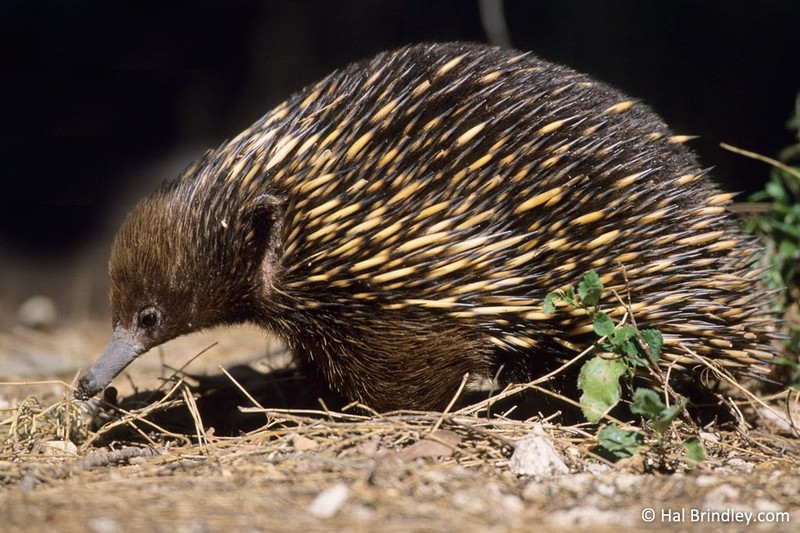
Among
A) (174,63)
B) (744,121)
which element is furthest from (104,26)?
(744,121)

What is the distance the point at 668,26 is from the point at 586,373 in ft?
15.3

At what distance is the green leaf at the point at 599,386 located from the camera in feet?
11.3

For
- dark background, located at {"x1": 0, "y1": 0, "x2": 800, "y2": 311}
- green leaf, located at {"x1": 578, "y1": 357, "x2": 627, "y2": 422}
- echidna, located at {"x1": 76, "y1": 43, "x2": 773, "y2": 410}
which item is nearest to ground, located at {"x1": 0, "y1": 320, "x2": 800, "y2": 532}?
green leaf, located at {"x1": 578, "y1": 357, "x2": 627, "y2": 422}

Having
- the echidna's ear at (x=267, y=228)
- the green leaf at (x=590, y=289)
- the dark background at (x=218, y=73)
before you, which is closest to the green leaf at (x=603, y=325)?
the green leaf at (x=590, y=289)

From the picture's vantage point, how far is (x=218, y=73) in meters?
7.48

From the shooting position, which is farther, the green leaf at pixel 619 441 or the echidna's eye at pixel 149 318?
the echidna's eye at pixel 149 318

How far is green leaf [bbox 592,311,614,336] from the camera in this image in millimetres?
3457

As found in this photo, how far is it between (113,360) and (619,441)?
2.13 metres

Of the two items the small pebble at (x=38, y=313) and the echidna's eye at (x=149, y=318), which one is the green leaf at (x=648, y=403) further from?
the small pebble at (x=38, y=313)

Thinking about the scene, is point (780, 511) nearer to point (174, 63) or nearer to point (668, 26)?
point (668, 26)

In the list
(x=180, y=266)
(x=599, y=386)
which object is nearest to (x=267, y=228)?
(x=180, y=266)

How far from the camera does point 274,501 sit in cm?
282

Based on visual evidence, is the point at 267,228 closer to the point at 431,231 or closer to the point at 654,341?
the point at 431,231

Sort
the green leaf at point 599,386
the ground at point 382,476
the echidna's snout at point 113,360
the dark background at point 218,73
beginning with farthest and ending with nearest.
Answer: the dark background at point 218,73 → the echidna's snout at point 113,360 → the green leaf at point 599,386 → the ground at point 382,476
